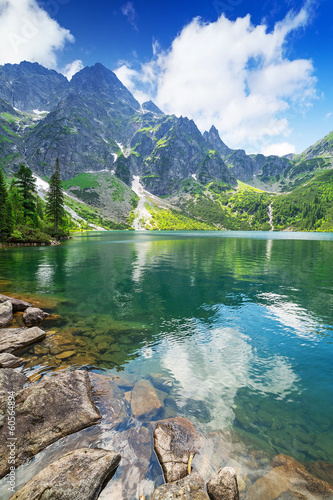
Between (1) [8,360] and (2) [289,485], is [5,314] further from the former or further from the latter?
(2) [289,485]

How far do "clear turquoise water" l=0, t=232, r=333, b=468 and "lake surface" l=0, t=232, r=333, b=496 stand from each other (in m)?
0.06

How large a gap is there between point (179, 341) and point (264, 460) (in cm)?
928

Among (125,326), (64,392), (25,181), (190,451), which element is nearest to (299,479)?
(190,451)

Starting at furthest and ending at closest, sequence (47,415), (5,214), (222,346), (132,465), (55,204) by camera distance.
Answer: (55,204), (5,214), (222,346), (47,415), (132,465)

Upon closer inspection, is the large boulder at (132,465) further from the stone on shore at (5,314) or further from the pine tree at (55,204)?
the pine tree at (55,204)

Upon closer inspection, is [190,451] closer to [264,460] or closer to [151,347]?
[264,460]

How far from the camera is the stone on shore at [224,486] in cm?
641

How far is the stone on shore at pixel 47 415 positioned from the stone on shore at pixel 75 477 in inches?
73.1

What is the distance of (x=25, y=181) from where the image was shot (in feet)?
303

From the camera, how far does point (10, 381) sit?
10.1 meters

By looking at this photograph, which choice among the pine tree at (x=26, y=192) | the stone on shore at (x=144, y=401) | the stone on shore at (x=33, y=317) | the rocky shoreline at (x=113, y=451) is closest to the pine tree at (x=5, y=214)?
the pine tree at (x=26, y=192)

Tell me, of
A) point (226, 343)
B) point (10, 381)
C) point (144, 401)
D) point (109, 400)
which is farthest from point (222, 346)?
point (10, 381)

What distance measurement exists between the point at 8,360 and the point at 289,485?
14021mm

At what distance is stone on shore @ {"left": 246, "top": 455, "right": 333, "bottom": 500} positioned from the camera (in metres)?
6.73
